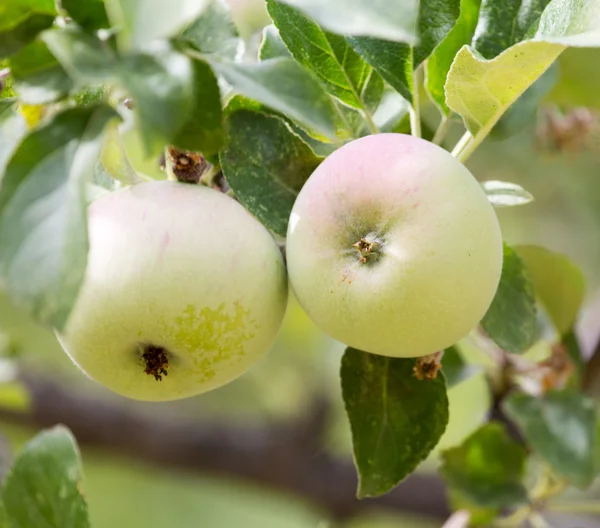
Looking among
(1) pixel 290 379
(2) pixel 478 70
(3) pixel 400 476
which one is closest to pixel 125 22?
(2) pixel 478 70

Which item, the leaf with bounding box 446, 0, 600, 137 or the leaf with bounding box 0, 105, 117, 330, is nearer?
the leaf with bounding box 0, 105, 117, 330

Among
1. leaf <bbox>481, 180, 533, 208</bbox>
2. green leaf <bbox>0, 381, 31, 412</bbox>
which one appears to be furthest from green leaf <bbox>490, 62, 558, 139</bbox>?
green leaf <bbox>0, 381, 31, 412</bbox>

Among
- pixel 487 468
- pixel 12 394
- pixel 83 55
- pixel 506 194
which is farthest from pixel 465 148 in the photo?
pixel 12 394

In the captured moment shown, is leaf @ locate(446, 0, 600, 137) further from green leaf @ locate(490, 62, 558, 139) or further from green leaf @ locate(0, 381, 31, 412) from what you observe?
green leaf @ locate(0, 381, 31, 412)

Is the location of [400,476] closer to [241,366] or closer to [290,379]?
[241,366]

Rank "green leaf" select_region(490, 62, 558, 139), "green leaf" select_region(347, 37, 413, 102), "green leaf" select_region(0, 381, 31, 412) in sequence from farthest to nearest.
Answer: "green leaf" select_region(0, 381, 31, 412) < "green leaf" select_region(490, 62, 558, 139) < "green leaf" select_region(347, 37, 413, 102)

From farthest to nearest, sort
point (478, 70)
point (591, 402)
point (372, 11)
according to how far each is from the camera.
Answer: point (591, 402)
point (478, 70)
point (372, 11)

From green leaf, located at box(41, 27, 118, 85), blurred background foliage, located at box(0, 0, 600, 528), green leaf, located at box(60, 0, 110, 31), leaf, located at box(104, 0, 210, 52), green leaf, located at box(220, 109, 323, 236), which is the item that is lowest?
blurred background foliage, located at box(0, 0, 600, 528)
